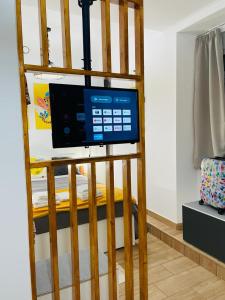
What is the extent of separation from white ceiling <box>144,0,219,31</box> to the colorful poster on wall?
194cm

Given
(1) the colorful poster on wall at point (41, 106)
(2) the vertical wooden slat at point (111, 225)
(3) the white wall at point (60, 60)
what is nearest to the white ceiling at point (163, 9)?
(3) the white wall at point (60, 60)

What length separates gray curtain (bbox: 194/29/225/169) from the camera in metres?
3.01

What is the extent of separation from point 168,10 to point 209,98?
42.8 inches

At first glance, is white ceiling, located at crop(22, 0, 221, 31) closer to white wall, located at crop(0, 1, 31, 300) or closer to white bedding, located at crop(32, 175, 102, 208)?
white wall, located at crop(0, 1, 31, 300)

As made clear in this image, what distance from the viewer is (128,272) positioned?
1.71m

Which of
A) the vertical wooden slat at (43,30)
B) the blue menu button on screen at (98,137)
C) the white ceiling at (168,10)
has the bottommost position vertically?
the blue menu button on screen at (98,137)

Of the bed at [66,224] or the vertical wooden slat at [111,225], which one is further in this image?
the bed at [66,224]

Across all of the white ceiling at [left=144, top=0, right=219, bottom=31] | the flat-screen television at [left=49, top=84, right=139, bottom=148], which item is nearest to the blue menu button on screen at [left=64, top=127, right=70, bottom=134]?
the flat-screen television at [left=49, top=84, right=139, bottom=148]

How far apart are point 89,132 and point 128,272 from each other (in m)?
0.95

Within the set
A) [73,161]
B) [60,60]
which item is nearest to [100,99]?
[73,161]

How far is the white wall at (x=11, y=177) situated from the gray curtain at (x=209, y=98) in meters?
2.47

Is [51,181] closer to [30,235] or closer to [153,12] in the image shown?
[30,235]

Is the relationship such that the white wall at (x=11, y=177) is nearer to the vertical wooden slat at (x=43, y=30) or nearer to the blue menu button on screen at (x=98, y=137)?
the vertical wooden slat at (x=43, y=30)

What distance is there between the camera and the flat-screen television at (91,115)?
4.43ft
